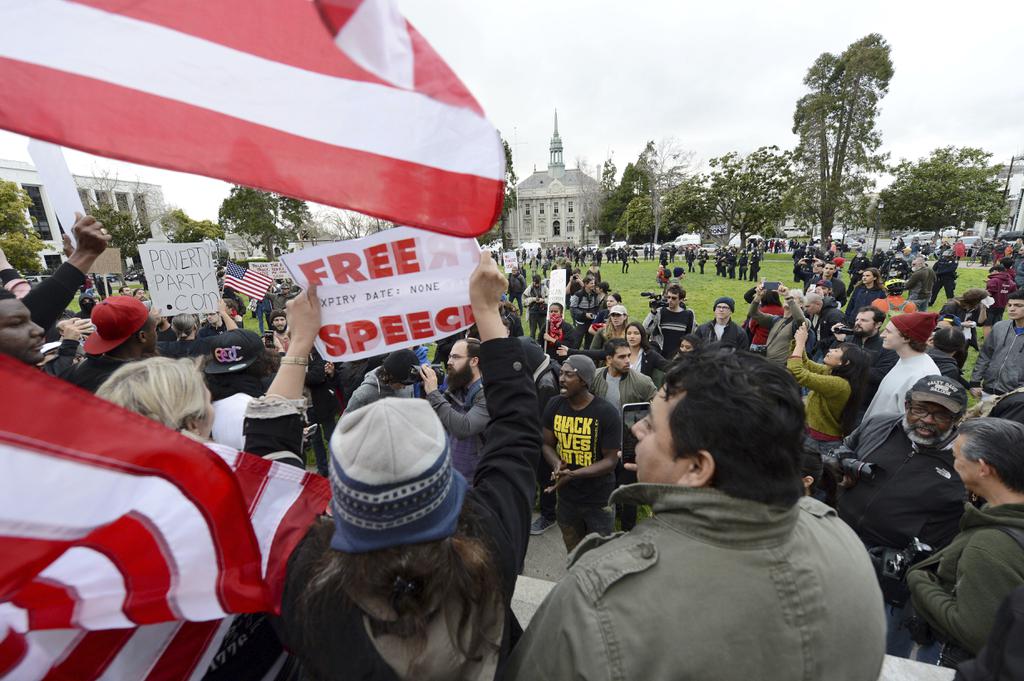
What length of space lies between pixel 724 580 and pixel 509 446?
26.8 inches

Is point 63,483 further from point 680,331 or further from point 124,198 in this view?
point 124,198

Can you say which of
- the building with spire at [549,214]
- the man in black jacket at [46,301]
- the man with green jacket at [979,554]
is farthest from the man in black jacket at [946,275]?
the building with spire at [549,214]

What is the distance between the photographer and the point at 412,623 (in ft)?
3.18

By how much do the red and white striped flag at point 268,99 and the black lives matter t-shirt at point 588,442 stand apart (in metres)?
2.37

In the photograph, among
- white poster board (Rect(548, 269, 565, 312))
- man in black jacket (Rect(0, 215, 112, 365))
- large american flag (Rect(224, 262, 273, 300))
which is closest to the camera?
man in black jacket (Rect(0, 215, 112, 365))

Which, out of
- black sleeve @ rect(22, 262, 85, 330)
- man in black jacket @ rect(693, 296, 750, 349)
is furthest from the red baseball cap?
man in black jacket @ rect(693, 296, 750, 349)

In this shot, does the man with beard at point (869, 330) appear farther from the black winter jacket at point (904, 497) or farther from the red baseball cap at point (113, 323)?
the red baseball cap at point (113, 323)

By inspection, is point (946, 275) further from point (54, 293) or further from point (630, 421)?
point (54, 293)

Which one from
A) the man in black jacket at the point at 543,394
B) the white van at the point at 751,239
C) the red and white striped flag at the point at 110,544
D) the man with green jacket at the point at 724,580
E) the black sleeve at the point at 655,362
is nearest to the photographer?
the red and white striped flag at the point at 110,544

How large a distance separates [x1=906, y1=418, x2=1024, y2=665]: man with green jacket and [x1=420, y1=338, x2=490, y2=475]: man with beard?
2460 mm

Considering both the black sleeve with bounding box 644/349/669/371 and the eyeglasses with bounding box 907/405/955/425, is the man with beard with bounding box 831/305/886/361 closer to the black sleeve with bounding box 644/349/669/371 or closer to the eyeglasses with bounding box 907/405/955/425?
the black sleeve with bounding box 644/349/669/371

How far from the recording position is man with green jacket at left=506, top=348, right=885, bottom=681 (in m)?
1.04

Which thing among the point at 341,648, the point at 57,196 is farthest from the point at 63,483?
the point at 57,196

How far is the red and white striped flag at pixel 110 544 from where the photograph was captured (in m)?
0.88
